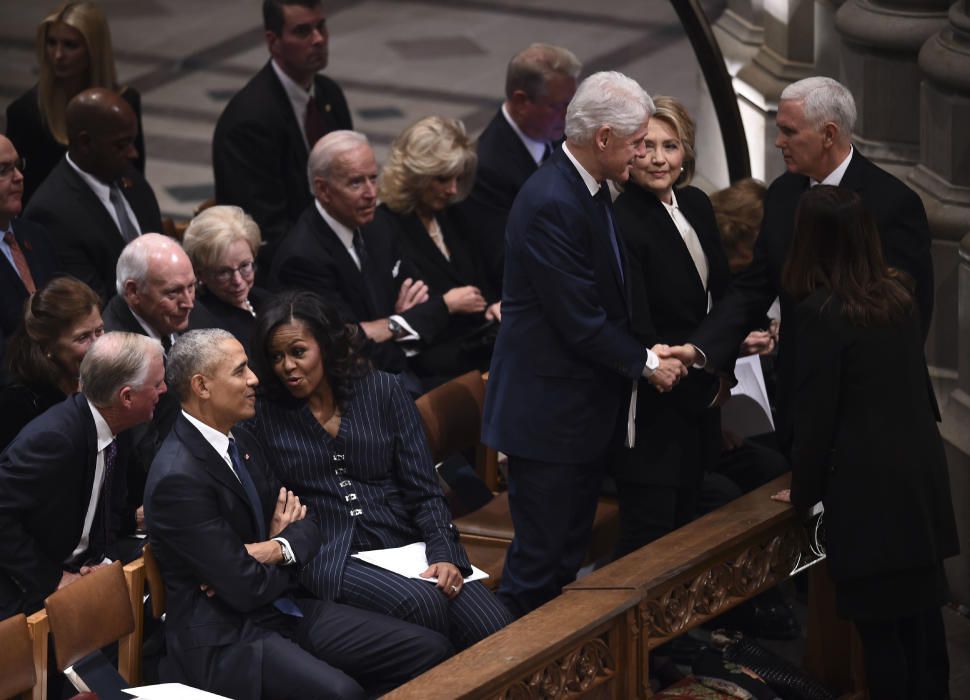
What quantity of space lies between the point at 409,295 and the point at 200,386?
193cm

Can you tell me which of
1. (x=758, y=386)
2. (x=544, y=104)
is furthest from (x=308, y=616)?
(x=544, y=104)

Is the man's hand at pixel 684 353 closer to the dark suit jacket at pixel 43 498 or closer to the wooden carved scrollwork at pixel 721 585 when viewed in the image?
the wooden carved scrollwork at pixel 721 585

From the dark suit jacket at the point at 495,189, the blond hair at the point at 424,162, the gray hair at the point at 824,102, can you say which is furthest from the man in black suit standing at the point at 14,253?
the gray hair at the point at 824,102

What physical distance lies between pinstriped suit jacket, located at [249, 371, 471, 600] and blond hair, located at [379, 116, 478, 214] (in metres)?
1.53

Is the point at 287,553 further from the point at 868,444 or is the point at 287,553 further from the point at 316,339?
the point at 868,444

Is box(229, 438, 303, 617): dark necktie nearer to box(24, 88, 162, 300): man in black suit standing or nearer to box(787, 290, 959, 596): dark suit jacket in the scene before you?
box(787, 290, 959, 596): dark suit jacket

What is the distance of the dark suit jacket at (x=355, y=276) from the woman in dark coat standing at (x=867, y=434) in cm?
197

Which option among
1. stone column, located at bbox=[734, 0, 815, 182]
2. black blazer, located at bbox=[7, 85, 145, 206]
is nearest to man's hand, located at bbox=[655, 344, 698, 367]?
stone column, located at bbox=[734, 0, 815, 182]

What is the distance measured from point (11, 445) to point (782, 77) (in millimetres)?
4178

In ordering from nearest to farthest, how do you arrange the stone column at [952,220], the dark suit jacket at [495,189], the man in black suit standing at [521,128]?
1. the stone column at [952,220]
2. the dark suit jacket at [495,189]
3. the man in black suit standing at [521,128]

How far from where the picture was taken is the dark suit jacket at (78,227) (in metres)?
6.66

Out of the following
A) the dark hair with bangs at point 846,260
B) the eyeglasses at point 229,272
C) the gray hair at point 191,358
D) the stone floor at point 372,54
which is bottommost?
the stone floor at point 372,54

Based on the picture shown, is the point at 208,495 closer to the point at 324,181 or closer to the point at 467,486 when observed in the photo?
the point at 467,486

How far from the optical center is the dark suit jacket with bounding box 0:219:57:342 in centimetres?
623
